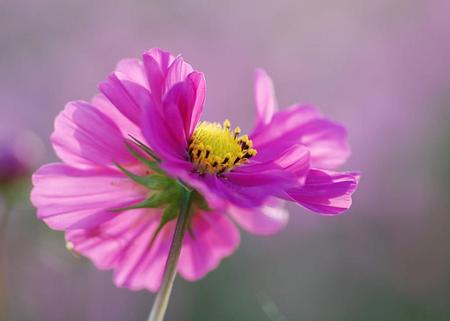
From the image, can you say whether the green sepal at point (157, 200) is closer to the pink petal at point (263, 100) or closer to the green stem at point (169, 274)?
the green stem at point (169, 274)

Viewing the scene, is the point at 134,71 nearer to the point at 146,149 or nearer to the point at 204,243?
the point at 146,149

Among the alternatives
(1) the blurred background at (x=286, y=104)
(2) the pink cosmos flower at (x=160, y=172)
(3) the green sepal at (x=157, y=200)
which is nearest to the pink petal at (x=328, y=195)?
(2) the pink cosmos flower at (x=160, y=172)

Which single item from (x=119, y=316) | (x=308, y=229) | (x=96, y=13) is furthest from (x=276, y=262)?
(x=96, y=13)

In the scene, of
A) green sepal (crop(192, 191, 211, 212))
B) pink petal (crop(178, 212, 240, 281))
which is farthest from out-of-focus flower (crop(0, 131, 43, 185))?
green sepal (crop(192, 191, 211, 212))

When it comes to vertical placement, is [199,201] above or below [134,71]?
below

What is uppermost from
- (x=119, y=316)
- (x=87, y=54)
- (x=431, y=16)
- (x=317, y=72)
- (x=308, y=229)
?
(x=431, y=16)

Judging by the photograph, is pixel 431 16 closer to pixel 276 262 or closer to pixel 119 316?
pixel 276 262

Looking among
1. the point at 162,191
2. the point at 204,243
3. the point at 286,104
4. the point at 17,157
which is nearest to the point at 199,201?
the point at 162,191
